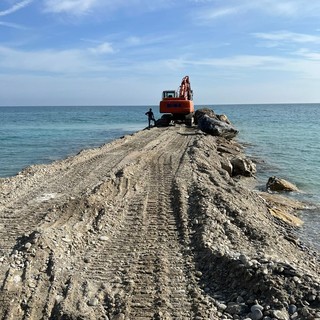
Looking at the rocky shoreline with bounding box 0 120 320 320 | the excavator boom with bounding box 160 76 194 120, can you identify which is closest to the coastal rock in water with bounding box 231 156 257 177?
the rocky shoreline with bounding box 0 120 320 320

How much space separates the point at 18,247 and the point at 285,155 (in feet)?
73.1

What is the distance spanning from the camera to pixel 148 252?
7.06m

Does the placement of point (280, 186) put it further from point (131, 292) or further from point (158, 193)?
point (131, 292)

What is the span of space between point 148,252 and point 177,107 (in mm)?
25952

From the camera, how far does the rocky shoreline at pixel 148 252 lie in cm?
535

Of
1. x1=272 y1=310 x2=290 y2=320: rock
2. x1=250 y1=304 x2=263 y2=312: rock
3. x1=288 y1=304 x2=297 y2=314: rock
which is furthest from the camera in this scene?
x1=250 y1=304 x2=263 y2=312: rock

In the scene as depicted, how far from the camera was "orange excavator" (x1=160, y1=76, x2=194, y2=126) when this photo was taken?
32172mm

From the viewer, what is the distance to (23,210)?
9359 millimetres

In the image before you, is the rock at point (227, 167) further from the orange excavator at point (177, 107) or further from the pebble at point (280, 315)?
the orange excavator at point (177, 107)

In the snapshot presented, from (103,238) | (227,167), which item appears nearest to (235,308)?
(103,238)

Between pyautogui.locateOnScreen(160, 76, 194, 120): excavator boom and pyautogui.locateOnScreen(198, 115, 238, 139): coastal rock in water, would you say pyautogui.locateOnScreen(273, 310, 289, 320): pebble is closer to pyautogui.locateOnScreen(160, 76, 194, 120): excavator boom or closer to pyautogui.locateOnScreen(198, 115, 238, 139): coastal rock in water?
pyautogui.locateOnScreen(198, 115, 238, 139): coastal rock in water

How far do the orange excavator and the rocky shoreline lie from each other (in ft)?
66.3

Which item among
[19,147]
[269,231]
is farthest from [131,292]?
[19,147]

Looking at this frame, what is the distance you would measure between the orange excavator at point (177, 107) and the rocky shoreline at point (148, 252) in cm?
2022
